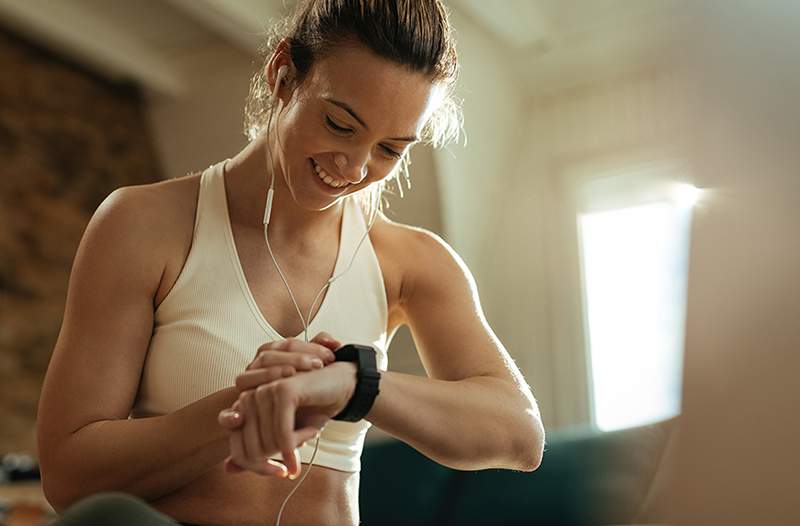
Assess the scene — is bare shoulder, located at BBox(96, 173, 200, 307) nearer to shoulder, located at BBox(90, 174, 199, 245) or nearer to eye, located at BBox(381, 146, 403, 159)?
shoulder, located at BBox(90, 174, 199, 245)

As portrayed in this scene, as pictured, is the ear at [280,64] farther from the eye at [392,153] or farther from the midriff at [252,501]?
the midriff at [252,501]

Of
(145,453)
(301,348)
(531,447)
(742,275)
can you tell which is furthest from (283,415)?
(742,275)

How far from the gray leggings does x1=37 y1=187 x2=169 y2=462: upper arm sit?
510mm

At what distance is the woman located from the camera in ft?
3.81

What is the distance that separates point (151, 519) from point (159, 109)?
15.8 ft

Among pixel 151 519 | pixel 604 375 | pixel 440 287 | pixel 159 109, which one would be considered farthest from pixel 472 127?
pixel 151 519

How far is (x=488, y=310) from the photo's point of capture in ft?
16.3

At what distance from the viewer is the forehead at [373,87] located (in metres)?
1.28

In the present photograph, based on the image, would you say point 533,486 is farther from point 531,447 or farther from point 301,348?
point 301,348

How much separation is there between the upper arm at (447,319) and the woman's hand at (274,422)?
41cm

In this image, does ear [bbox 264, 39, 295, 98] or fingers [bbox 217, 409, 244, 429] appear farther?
ear [bbox 264, 39, 295, 98]

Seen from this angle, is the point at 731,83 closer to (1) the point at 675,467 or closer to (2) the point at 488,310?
(1) the point at 675,467

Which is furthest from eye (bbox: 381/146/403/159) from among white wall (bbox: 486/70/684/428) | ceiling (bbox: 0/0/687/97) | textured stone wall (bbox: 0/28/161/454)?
textured stone wall (bbox: 0/28/161/454)

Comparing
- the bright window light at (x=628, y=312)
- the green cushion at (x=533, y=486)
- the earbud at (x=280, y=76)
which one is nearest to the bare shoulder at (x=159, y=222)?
the earbud at (x=280, y=76)
